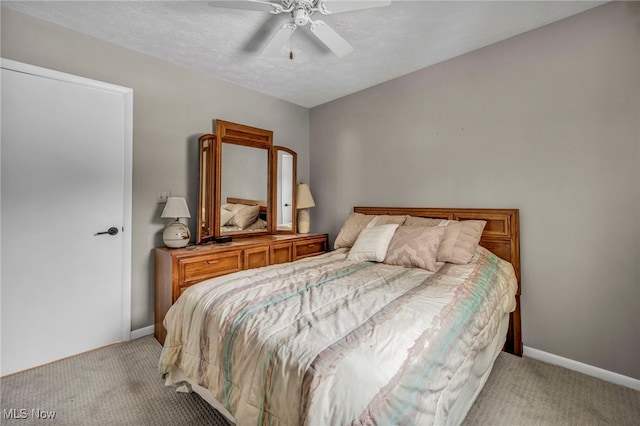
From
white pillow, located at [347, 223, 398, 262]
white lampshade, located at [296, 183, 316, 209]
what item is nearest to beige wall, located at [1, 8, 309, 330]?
white lampshade, located at [296, 183, 316, 209]

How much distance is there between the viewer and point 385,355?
991 mm

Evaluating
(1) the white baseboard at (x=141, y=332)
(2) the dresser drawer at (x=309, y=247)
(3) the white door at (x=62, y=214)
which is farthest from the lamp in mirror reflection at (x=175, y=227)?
(2) the dresser drawer at (x=309, y=247)

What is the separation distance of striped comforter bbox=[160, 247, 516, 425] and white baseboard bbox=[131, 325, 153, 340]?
47.9 inches

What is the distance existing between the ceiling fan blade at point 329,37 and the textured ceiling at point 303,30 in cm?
26

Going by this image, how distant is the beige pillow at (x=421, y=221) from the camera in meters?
2.52

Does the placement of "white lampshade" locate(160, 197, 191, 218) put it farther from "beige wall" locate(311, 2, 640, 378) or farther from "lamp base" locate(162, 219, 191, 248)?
"beige wall" locate(311, 2, 640, 378)

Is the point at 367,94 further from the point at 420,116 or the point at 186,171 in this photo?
the point at 186,171

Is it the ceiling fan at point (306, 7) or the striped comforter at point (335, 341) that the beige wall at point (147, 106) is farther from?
the ceiling fan at point (306, 7)

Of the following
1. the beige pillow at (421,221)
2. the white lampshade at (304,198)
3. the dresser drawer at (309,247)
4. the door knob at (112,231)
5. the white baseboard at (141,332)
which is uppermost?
the white lampshade at (304,198)

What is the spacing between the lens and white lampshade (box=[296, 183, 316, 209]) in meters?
3.75

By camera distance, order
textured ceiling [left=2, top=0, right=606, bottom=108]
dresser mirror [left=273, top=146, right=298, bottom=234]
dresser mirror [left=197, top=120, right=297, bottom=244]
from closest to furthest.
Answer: textured ceiling [left=2, top=0, right=606, bottom=108]
dresser mirror [left=197, top=120, right=297, bottom=244]
dresser mirror [left=273, top=146, right=298, bottom=234]

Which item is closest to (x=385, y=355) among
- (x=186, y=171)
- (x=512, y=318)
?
(x=512, y=318)

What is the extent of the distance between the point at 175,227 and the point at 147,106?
3.82 ft

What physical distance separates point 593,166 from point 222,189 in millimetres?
3161
